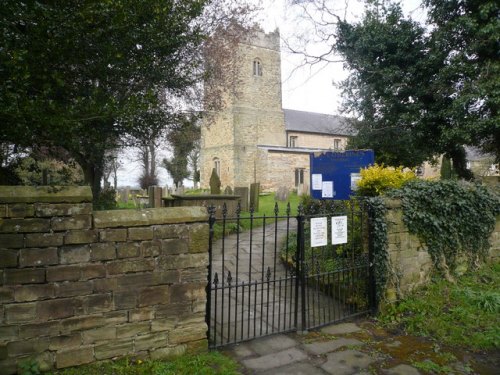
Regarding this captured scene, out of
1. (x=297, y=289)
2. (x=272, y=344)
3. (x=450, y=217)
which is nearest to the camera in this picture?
(x=272, y=344)

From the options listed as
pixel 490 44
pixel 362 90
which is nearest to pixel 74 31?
pixel 362 90

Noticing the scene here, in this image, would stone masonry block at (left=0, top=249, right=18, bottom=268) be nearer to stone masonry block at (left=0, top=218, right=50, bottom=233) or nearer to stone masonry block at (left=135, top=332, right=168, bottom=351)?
stone masonry block at (left=0, top=218, right=50, bottom=233)

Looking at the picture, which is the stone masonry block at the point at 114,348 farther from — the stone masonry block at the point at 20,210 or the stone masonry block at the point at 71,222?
the stone masonry block at the point at 20,210

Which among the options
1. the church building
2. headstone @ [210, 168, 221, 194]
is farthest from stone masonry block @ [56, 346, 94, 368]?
the church building

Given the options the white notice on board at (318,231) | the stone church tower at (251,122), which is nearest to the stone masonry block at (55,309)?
the white notice on board at (318,231)

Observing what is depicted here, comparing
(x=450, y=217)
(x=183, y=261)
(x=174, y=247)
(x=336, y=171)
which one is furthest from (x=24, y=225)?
(x=336, y=171)

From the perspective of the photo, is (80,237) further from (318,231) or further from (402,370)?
(402,370)

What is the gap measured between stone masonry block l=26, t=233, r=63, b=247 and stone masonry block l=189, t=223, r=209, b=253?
119cm

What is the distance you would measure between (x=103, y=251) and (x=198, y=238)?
915 mm

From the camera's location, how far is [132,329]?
10.9 feet

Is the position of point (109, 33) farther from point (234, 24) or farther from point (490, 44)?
point (490, 44)

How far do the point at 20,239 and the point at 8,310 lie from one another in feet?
1.96

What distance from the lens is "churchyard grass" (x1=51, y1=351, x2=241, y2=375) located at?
3137 mm

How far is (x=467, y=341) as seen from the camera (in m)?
4.13
